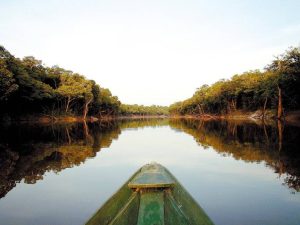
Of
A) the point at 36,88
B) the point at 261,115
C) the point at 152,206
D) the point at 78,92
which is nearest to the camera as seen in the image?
the point at 152,206

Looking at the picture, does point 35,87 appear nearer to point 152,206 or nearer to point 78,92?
point 78,92

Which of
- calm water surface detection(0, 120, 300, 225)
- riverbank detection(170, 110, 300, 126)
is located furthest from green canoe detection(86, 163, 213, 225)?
riverbank detection(170, 110, 300, 126)

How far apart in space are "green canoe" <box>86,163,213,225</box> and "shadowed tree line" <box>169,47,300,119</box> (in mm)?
40133

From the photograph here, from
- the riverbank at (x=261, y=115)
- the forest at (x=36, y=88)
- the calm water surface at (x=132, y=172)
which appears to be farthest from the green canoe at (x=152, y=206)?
the riverbank at (x=261, y=115)

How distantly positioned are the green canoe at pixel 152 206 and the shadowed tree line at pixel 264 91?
40133mm

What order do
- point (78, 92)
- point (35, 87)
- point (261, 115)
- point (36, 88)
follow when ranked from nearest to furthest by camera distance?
1. point (35, 87)
2. point (36, 88)
3. point (78, 92)
4. point (261, 115)

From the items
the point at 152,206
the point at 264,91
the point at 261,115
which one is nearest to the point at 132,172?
the point at 152,206

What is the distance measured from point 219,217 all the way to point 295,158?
7172 millimetres

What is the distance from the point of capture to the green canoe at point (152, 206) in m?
2.97

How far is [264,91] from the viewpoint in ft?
171

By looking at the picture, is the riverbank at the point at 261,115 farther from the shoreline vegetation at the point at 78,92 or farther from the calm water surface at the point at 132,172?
the calm water surface at the point at 132,172

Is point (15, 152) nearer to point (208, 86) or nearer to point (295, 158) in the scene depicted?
point (295, 158)

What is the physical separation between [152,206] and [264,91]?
53.4 m

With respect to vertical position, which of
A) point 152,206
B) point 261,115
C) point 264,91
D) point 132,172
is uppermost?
point 264,91
